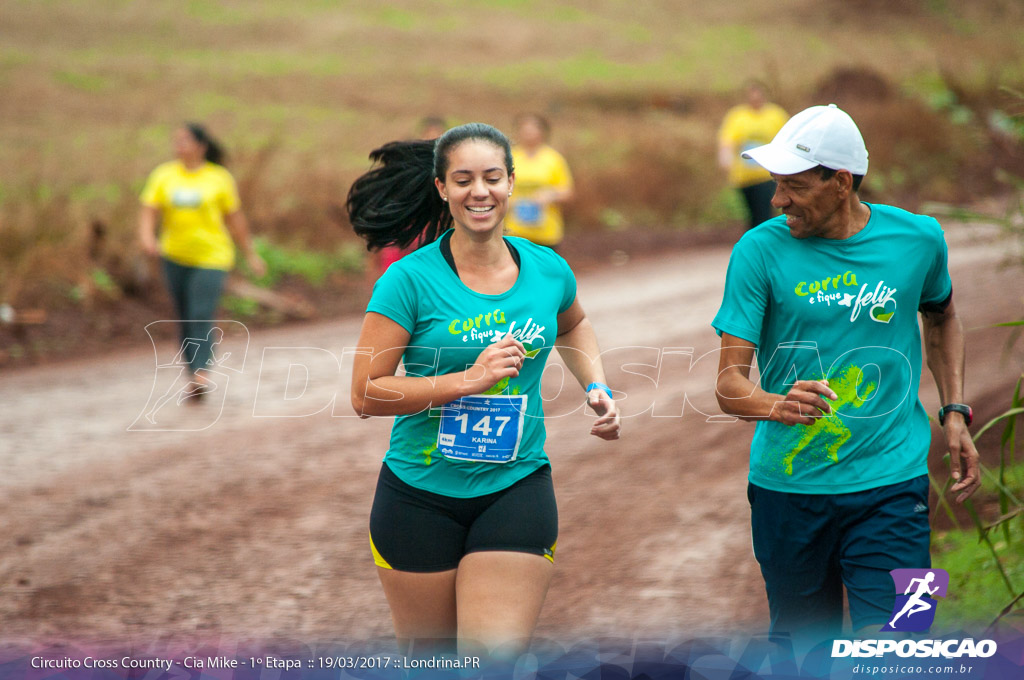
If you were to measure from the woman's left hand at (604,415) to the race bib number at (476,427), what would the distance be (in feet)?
0.86

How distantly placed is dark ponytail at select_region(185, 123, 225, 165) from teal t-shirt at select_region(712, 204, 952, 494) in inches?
243

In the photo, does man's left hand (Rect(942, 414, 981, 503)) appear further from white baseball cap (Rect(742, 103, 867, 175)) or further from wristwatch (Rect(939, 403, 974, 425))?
white baseball cap (Rect(742, 103, 867, 175))

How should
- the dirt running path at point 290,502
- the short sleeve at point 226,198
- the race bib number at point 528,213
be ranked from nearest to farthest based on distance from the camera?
1. the dirt running path at point 290,502
2. the short sleeve at point 226,198
3. the race bib number at point 528,213

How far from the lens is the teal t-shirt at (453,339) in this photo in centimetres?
324

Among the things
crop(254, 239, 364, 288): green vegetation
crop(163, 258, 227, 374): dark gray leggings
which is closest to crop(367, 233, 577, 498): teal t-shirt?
crop(163, 258, 227, 374): dark gray leggings

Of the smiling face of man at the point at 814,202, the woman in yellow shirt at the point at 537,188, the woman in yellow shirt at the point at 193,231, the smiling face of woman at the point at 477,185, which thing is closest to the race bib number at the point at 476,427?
the smiling face of woman at the point at 477,185

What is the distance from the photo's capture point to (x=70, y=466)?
287 inches

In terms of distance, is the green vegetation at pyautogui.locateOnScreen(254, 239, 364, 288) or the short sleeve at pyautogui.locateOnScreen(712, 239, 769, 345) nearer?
the short sleeve at pyautogui.locateOnScreen(712, 239, 769, 345)

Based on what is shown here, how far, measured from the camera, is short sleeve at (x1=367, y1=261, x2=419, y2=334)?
3.20 metres

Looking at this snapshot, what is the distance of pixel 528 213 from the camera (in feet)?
31.8

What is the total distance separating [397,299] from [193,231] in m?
5.65

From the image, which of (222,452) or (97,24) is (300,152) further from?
(97,24)

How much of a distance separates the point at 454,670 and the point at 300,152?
22100 millimetres

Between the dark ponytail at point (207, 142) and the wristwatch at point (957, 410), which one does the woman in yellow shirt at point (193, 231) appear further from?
the wristwatch at point (957, 410)
